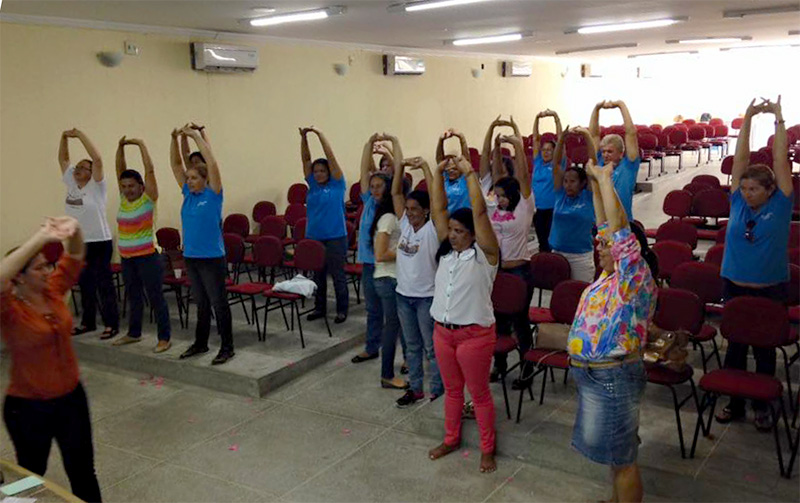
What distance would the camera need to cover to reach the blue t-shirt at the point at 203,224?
18.8ft

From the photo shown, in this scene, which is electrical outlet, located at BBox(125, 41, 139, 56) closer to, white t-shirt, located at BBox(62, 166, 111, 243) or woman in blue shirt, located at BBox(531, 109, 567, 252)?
white t-shirt, located at BBox(62, 166, 111, 243)

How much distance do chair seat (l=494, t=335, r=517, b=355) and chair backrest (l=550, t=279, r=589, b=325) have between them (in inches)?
15.4

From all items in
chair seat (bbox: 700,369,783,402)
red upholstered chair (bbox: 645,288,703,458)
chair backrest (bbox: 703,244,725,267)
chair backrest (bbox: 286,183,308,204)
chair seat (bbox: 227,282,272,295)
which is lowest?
chair seat (bbox: 700,369,783,402)

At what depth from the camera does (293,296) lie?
6379 millimetres

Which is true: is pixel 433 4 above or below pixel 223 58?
above

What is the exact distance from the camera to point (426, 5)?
739 cm

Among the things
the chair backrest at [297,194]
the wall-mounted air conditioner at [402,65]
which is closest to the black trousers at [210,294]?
the chair backrest at [297,194]

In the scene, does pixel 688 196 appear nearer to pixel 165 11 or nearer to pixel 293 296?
pixel 293 296

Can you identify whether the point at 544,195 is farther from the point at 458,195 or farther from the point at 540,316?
the point at 540,316

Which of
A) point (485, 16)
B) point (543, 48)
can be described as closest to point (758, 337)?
point (485, 16)

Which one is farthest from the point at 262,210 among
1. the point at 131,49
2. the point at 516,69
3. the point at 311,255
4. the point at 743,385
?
the point at 516,69

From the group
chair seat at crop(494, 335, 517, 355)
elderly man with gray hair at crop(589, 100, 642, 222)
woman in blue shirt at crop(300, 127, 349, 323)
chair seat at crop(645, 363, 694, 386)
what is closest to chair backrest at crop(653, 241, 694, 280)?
elderly man with gray hair at crop(589, 100, 642, 222)

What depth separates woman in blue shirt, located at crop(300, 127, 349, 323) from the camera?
6.98m

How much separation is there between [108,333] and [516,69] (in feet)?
39.1
